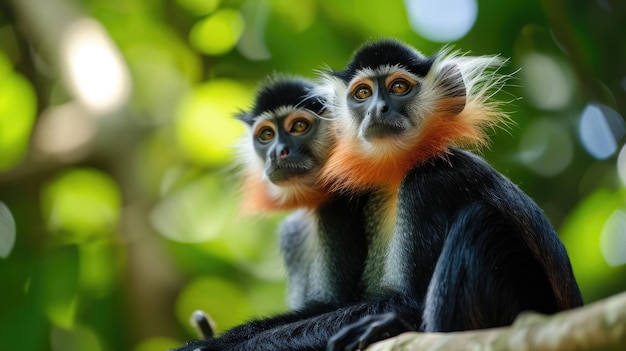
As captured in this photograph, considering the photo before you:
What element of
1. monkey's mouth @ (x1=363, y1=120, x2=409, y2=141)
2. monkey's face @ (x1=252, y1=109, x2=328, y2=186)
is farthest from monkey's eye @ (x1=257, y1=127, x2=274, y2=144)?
monkey's mouth @ (x1=363, y1=120, x2=409, y2=141)

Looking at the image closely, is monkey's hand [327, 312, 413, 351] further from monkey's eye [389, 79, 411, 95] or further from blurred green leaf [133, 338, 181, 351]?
blurred green leaf [133, 338, 181, 351]

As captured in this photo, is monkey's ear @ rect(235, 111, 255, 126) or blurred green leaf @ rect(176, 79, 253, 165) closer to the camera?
monkey's ear @ rect(235, 111, 255, 126)

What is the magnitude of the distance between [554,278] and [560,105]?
3.77 metres

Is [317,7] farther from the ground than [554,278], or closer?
farther from the ground

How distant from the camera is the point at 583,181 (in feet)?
27.7

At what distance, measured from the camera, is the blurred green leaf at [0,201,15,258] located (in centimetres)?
1041

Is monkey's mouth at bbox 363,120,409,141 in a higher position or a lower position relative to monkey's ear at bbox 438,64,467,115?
lower

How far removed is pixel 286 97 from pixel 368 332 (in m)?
3.50

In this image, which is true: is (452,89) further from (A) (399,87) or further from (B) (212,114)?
(B) (212,114)

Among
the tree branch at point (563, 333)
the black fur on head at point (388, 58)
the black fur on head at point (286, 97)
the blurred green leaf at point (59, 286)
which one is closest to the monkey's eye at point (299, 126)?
the black fur on head at point (286, 97)

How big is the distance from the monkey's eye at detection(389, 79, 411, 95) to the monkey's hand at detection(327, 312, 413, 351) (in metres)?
2.22

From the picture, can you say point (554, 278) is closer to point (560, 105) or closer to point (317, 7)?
point (560, 105)

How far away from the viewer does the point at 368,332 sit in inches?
180

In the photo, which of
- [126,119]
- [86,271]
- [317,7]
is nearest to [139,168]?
[126,119]
